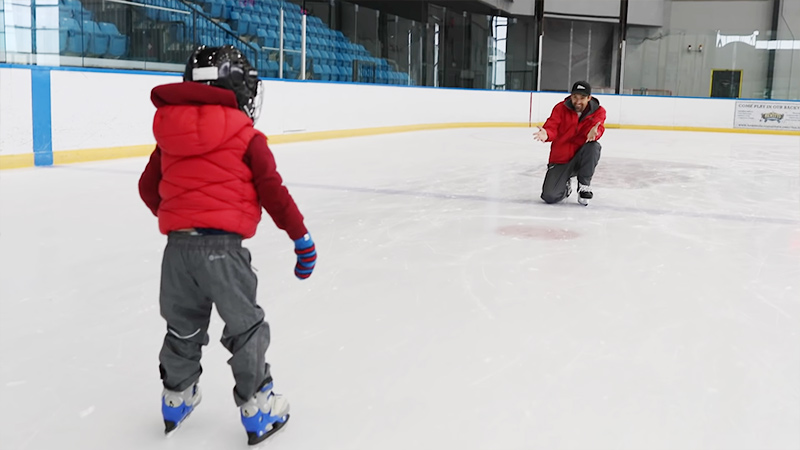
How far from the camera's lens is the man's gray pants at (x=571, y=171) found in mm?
4902

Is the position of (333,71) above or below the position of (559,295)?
above

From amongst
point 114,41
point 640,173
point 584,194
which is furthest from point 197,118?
point 114,41

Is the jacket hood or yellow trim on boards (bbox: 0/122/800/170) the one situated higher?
the jacket hood

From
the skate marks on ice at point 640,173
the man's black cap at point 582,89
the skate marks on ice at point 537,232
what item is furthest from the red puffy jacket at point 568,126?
the skate marks on ice at point 640,173

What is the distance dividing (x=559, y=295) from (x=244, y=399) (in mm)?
1479

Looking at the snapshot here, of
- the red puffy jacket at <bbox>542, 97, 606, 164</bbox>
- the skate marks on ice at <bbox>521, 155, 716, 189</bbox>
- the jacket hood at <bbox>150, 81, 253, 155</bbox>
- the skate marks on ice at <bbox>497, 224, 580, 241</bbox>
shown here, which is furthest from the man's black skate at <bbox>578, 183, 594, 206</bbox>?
the jacket hood at <bbox>150, 81, 253, 155</bbox>

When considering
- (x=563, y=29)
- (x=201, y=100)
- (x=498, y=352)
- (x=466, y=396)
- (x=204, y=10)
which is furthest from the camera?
(x=563, y=29)

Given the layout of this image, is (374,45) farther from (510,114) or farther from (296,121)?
(510,114)

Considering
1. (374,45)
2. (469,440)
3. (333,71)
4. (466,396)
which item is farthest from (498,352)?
(374,45)

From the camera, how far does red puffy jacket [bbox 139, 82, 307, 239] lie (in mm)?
1379

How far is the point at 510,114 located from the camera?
15422 mm

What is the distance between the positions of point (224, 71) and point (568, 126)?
12.5 feet

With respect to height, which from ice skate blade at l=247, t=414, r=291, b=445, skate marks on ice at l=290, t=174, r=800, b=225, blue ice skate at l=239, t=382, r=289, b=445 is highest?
skate marks on ice at l=290, t=174, r=800, b=225

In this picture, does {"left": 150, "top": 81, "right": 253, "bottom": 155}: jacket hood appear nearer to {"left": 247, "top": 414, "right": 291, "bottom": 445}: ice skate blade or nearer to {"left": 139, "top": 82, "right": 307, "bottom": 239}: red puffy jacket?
{"left": 139, "top": 82, "right": 307, "bottom": 239}: red puffy jacket
